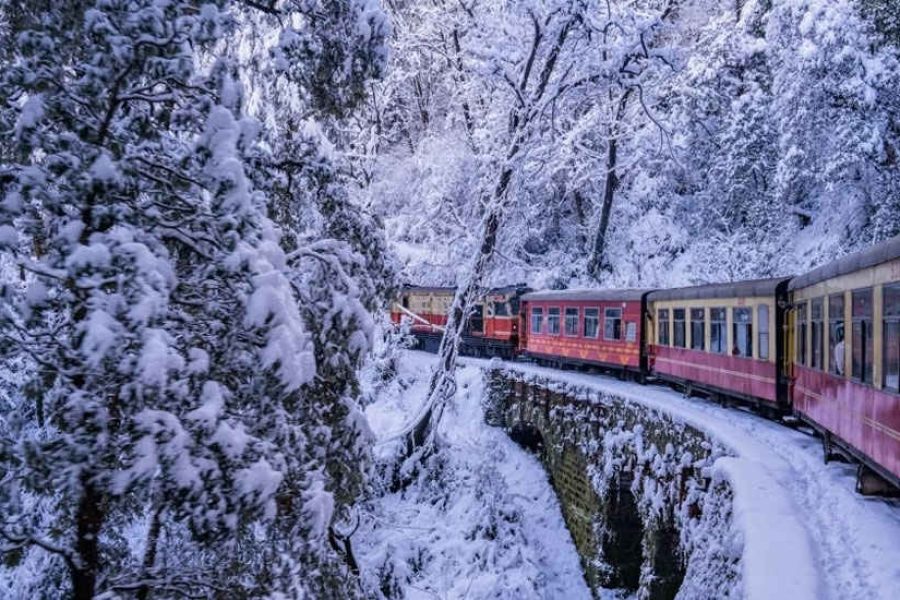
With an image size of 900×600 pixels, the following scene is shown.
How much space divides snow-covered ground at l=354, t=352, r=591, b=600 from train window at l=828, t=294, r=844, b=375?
5750 mm

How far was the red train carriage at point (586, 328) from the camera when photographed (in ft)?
61.7

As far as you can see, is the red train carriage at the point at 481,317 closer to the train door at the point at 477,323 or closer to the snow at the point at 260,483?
the train door at the point at 477,323

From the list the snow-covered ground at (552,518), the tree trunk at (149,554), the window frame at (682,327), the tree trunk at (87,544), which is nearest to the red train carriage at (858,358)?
the snow-covered ground at (552,518)

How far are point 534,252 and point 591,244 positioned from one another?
13.7 feet

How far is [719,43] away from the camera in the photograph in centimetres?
2494

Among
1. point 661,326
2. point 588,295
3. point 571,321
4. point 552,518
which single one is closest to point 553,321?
point 571,321

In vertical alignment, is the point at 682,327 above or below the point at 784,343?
above

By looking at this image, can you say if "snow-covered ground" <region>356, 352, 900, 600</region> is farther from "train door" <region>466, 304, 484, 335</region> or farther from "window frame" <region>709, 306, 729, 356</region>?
"train door" <region>466, 304, 484, 335</region>

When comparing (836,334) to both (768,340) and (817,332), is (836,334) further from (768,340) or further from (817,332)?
(768,340)

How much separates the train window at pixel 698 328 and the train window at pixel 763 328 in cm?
204

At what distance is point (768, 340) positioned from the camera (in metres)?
12.6

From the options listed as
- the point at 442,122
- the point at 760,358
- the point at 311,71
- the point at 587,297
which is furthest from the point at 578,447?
the point at 442,122

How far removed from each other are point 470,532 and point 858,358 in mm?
8295

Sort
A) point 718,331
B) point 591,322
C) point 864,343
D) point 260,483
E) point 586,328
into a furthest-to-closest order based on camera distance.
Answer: point 586,328 → point 591,322 → point 718,331 → point 864,343 → point 260,483
